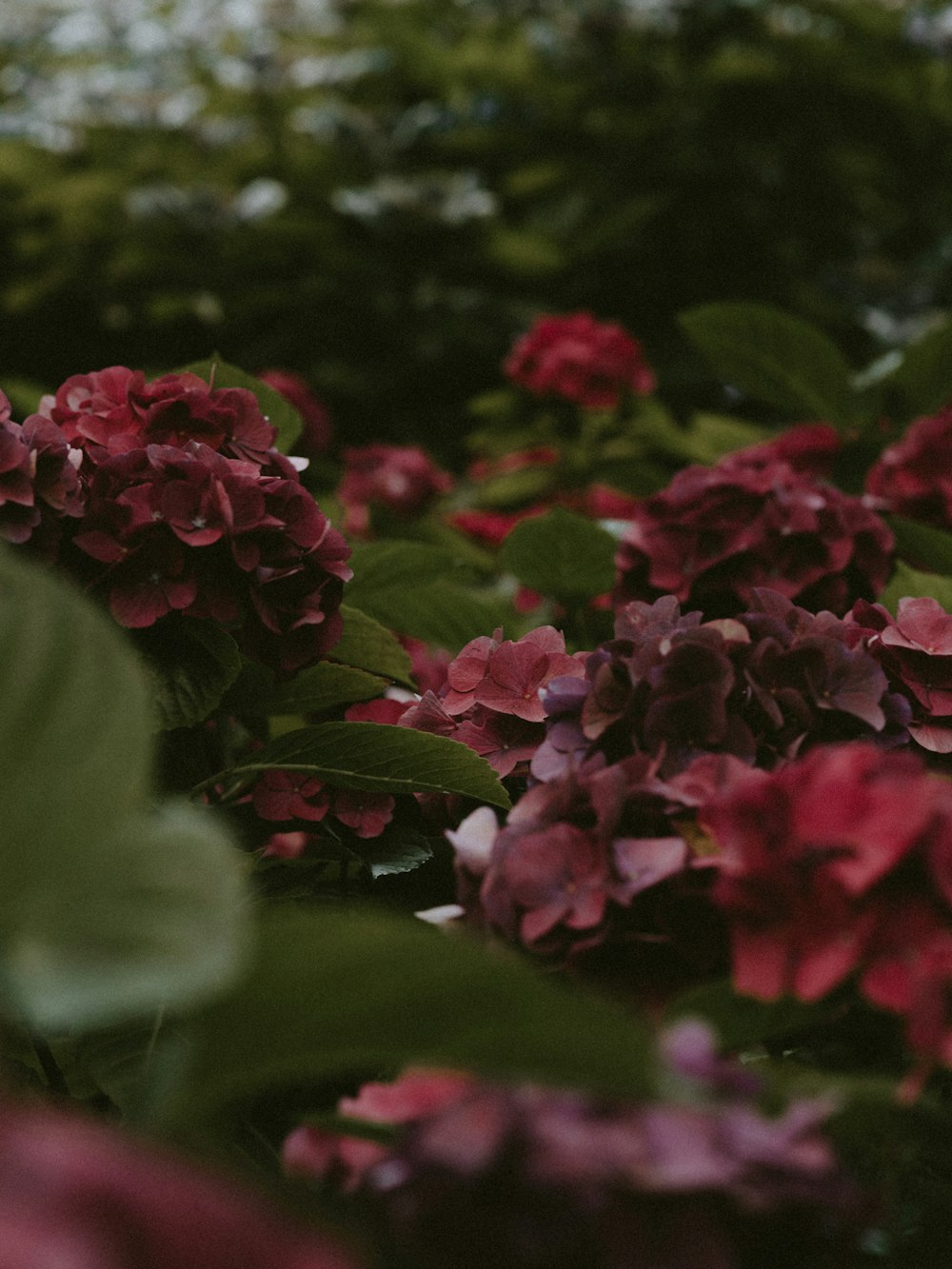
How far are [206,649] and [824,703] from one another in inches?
16.5

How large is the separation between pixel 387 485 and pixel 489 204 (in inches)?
49.1

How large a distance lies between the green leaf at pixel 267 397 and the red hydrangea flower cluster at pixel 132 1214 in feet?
3.00

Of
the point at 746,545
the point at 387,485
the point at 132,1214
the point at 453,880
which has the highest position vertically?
the point at 132,1214

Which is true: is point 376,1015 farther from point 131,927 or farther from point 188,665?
point 188,665

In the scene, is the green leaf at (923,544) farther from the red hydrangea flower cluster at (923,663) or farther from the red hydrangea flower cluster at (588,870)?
the red hydrangea flower cluster at (588,870)

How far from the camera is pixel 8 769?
45 cm

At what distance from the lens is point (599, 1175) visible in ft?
1.36

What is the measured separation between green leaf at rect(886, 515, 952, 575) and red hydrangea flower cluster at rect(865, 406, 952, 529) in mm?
64

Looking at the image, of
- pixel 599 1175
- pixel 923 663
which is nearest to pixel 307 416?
pixel 923 663

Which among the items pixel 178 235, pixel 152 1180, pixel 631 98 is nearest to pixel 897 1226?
pixel 152 1180

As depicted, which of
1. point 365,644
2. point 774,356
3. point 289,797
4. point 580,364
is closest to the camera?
point 289,797

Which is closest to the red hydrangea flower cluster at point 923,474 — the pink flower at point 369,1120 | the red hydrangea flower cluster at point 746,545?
the red hydrangea flower cluster at point 746,545

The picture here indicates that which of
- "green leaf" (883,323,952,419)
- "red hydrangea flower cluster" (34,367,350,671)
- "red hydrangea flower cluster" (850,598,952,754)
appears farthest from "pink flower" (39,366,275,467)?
"green leaf" (883,323,952,419)

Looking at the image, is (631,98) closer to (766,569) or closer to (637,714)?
(766,569)
